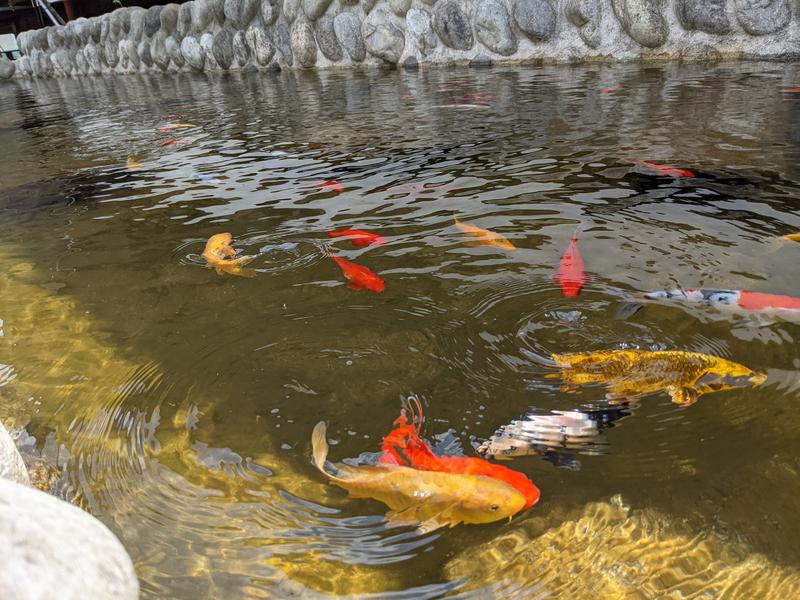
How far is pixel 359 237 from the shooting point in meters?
3.79

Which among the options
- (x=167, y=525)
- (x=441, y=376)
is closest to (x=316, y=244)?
(x=441, y=376)

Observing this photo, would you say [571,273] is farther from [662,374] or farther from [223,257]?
[223,257]

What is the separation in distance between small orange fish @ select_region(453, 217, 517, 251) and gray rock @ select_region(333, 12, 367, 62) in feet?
36.4

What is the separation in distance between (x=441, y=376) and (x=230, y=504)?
36.4 inches

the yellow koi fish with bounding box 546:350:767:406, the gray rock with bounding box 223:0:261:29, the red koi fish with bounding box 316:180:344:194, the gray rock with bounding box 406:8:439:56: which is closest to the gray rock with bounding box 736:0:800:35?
the gray rock with bounding box 406:8:439:56

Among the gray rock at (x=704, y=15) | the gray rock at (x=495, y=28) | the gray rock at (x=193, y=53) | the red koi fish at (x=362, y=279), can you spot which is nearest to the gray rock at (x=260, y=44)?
the gray rock at (x=193, y=53)

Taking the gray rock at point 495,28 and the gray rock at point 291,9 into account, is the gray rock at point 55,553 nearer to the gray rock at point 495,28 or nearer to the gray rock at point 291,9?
the gray rock at point 495,28

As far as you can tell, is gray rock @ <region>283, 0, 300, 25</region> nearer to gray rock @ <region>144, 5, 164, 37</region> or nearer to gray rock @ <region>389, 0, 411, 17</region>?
gray rock @ <region>389, 0, 411, 17</region>

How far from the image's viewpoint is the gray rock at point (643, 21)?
960cm

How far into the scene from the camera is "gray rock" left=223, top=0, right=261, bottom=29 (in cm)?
1491

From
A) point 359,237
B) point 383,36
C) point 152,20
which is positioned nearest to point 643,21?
point 383,36

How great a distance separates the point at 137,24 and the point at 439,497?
20.7 metres

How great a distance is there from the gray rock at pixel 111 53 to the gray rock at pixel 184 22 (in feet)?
11.1

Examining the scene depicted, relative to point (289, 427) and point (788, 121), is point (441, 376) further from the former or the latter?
point (788, 121)
